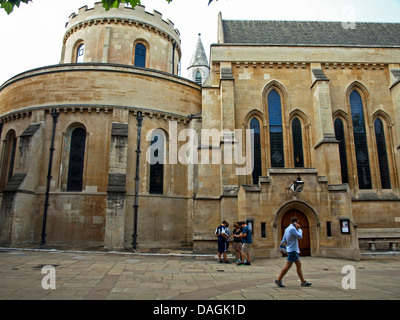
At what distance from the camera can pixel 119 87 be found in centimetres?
1812

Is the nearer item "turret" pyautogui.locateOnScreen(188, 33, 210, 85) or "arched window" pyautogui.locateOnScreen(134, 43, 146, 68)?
"arched window" pyautogui.locateOnScreen(134, 43, 146, 68)

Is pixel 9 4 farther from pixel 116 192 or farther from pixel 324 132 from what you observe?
pixel 324 132

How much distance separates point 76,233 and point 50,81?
9.07 meters

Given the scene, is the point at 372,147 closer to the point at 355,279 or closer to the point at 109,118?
the point at 355,279

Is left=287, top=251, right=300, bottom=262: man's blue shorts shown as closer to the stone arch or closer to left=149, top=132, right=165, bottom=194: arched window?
the stone arch

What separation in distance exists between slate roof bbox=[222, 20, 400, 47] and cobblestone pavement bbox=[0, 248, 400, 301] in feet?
51.3

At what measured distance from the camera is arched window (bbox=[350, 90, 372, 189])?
59.8ft

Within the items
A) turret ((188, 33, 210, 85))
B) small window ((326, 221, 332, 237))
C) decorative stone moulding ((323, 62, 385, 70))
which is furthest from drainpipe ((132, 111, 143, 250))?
turret ((188, 33, 210, 85))

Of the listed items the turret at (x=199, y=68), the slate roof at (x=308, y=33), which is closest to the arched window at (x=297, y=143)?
the slate roof at (x=308, y=33)

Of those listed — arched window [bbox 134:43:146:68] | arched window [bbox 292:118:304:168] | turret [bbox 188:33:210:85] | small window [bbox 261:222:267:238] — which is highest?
turret [bbox 188:33:210:85]

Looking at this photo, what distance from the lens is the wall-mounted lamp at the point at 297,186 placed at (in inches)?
533

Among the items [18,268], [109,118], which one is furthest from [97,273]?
[109,118]

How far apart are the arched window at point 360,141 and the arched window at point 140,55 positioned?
15.5m

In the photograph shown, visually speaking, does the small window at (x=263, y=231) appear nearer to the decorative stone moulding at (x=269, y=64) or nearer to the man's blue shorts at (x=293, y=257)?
the man's blue shorts at (x=293, y=257)
